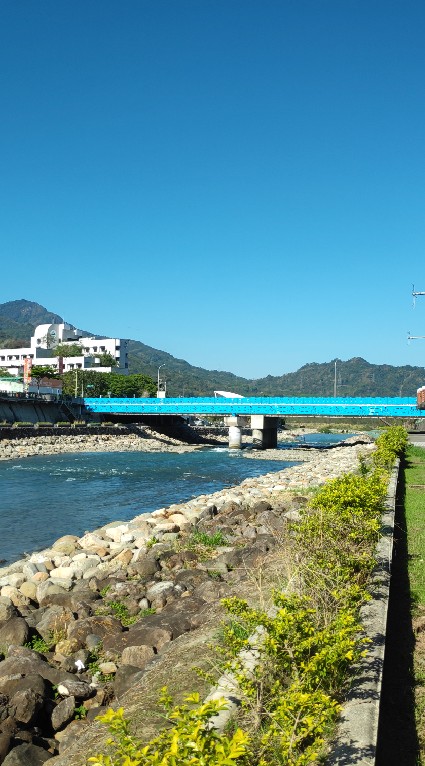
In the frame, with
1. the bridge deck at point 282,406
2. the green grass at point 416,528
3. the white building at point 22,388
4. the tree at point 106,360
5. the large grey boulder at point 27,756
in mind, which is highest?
the tree at point 106,360

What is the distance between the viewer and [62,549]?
13.6 meters

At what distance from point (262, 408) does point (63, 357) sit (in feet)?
210

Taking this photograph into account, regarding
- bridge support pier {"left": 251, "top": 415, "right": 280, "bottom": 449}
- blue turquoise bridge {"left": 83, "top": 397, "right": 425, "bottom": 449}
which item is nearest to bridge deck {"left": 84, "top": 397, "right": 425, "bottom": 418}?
blue turquoise bridge {"left": 83, "top": 397, "right": 425, "bottom": 449}

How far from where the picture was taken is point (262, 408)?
209ft

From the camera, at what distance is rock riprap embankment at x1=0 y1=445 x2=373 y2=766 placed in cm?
637

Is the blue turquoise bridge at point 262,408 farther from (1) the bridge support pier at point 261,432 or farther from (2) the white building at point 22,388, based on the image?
(2) the white building at point 22,388

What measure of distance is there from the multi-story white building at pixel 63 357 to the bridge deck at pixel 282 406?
43862 mm

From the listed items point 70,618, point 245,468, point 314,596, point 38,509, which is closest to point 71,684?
point 70,618

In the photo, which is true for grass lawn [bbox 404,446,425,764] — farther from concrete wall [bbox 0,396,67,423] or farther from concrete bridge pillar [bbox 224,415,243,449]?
concrete wall [bbox 0,396,67,423]

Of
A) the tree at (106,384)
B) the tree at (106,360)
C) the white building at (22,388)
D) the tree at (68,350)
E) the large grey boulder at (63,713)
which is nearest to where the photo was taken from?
the large grey boulder at (63,713)

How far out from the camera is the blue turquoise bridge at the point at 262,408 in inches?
2368

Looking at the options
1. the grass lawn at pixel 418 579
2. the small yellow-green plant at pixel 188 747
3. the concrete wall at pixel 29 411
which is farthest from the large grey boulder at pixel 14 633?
the concrete wall at pixel 29 411

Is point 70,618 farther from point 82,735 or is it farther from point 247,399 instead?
point 247,399

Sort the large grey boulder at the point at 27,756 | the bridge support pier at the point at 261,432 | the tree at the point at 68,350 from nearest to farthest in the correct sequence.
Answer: the large grey boulder at the point at 27,756 < the bridge support pier at the point at 261,432 < the tree at the point at 68,350
